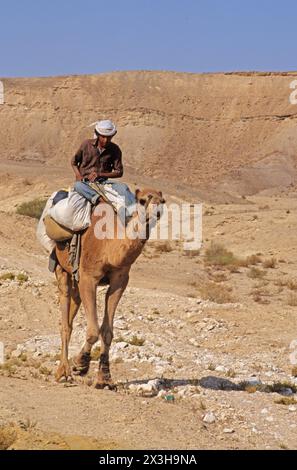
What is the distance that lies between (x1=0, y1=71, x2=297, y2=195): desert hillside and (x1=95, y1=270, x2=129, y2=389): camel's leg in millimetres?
66997

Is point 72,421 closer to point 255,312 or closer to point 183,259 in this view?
point 255,312

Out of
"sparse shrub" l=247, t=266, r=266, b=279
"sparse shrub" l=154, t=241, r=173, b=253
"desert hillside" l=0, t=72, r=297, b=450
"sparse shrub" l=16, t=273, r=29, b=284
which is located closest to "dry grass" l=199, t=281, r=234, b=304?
"desert hillside" l=0, t=72, r=297, b=450

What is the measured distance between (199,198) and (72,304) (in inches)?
1609

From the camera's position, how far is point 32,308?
15172mm

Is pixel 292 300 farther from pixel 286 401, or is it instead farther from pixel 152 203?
pixel 152 203

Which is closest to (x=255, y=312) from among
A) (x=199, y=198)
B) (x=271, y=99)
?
(x=199, y=198)

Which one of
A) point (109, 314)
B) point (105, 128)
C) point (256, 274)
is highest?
point (105, 128)

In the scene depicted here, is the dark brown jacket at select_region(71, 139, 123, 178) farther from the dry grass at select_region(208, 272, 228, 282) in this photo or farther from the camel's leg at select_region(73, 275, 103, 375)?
the dry grass at select_region(208, 272, 228, 282)

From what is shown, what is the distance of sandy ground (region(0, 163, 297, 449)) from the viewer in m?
7.81

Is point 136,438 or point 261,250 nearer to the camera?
point 136,438

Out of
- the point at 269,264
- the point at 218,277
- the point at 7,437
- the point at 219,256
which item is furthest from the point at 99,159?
the point at 219,256

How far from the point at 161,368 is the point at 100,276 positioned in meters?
2.27

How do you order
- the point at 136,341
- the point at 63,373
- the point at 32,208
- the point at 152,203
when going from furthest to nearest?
the point at 32,208
the point at 136,341
the point at 63,373
the point at 152,203

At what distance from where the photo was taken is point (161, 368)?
37.0 feet
